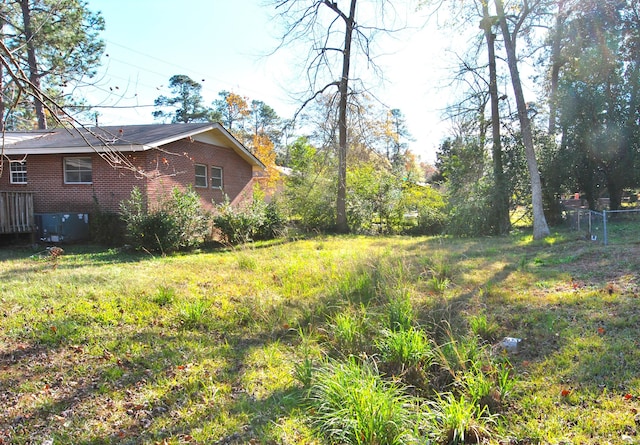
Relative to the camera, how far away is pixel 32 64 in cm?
555

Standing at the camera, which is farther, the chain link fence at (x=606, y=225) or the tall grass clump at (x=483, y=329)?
the chain link fence at (x=606, y=225)

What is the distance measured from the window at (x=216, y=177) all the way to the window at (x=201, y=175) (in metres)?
0.59

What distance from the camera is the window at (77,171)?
14367mm

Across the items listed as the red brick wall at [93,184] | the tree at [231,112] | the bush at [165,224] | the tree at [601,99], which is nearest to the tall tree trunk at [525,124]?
the tree at [601,99]

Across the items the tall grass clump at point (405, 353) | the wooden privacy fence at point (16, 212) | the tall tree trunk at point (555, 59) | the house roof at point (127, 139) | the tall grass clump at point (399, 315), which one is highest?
the tall tree trunk at point (555, 59)

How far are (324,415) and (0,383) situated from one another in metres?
3.30

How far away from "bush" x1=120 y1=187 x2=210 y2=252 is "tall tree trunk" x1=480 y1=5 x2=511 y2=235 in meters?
10.7

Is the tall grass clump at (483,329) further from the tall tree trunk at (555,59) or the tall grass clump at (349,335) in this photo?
the tall tree trunk at (555,59)

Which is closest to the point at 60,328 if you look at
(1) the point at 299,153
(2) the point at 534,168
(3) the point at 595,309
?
(3) the point at 595,309

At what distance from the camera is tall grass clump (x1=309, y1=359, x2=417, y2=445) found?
3.13 m

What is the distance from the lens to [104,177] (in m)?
14.1

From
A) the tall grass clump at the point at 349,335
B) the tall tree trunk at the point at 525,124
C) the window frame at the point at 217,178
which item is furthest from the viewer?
the window frame at the point at 217,178

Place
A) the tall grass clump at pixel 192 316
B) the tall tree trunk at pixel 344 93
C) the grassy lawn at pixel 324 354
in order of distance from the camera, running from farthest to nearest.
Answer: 1. the tall tree trunk at pixel 344 93
2. the tall grass clump at pixel 192 316
3. the grassy lawn at pixel 324 354

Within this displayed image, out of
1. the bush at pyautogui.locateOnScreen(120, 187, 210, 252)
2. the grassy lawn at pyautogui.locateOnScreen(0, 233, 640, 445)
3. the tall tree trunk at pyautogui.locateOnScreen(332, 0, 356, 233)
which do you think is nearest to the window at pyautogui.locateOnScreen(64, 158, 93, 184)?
the bush at pyautogui.locateOnScreen(120, 187, 210, 252)
